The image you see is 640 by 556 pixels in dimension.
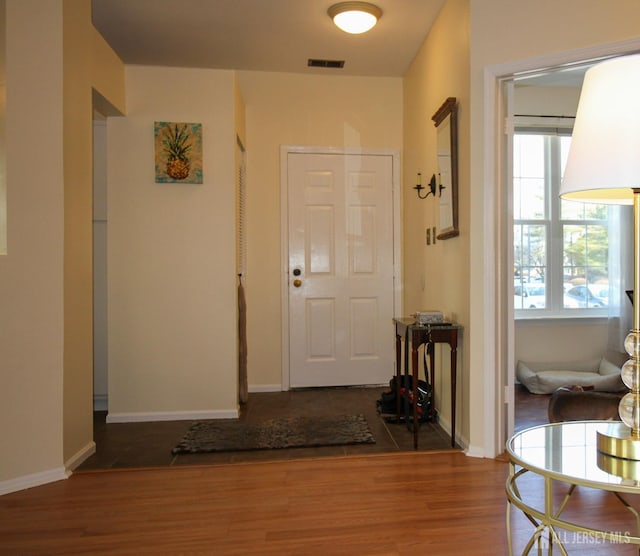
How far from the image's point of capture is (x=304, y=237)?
4293mm

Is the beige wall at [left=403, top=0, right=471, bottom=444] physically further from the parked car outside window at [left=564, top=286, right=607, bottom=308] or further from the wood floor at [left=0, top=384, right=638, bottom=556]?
the parked car outside window at [left=564, top=286, right=607, bottom=308]

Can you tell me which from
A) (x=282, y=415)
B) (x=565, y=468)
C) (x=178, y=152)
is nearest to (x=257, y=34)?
(x=178, y=152)

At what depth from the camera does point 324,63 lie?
4.03 meters

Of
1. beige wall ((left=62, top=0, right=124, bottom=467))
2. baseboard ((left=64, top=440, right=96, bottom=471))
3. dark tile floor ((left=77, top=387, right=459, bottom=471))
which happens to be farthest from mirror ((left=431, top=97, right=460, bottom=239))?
baseboard ((left=64, top=440, right=96, bottom=471))

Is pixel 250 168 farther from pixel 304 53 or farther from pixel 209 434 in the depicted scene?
pixel 209 434

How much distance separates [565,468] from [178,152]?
308 cm

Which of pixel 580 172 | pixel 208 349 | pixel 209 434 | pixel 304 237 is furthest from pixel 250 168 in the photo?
pixel 580 172

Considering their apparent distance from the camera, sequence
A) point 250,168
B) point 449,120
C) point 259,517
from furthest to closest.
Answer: point 250,168, point 449,120, point 259,517

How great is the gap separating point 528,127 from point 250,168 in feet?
8.20

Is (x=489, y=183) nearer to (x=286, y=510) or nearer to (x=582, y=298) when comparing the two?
(x=286, y=510)

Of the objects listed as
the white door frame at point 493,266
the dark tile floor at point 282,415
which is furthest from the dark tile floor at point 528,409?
the white door frame at point 493,266

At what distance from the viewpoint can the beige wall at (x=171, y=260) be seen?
3.46 metres

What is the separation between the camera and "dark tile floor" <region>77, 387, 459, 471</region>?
2.71m

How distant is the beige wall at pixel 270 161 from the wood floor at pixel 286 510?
169 cm
